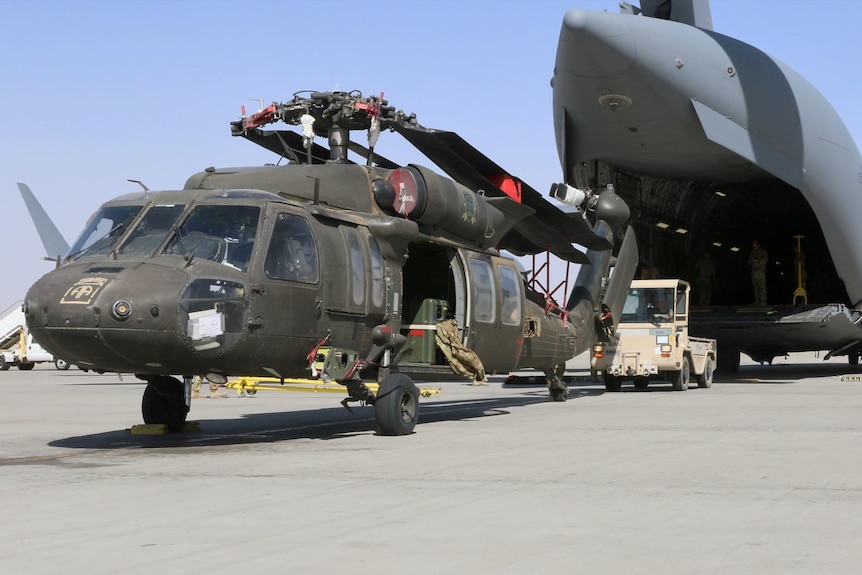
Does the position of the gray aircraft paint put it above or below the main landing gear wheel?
above

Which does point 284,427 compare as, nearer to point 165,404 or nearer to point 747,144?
point 165,404

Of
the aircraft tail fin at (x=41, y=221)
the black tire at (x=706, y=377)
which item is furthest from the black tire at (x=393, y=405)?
the aircraft tail fin at (x=41, y=221)

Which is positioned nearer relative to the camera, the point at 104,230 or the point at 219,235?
the point at 219,235

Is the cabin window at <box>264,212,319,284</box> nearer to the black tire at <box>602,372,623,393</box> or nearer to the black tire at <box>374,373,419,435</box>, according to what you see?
the black tire at <box>374,373,419,435</box>

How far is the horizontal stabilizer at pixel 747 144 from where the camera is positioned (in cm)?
2142

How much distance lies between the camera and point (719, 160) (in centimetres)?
2405

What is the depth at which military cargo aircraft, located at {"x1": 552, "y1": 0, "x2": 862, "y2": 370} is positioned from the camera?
20719mm

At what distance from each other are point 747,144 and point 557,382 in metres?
7.66

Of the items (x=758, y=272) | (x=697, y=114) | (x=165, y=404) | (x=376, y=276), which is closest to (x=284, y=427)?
(x=165, y=404)

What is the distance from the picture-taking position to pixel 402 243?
40.4 feet

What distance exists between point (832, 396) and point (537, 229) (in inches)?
274

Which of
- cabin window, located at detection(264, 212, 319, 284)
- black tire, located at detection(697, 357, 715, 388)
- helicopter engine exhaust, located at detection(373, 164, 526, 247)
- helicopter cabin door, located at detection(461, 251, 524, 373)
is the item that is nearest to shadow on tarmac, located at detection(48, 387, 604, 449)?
helicopter cabin door, located at detection(461, 251, 524, 373)

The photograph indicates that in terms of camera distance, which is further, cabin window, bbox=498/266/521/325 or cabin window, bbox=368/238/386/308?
cabin window, bbox=498/266/521/325

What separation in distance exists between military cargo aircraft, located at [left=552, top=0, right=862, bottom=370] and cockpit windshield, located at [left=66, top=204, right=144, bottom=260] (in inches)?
439
